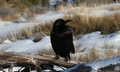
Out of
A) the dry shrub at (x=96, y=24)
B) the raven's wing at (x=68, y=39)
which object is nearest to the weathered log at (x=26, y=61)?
the raven's wing at (x=68, y=39)

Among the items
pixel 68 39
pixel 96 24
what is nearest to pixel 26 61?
pixel 68 39

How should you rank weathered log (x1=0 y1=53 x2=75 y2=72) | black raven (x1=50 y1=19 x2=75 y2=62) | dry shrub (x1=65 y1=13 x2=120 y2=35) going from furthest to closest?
dry shrub (x1=65 y1=13 x2=120 y2=35), black raven (x1=50 y1=19 x2=75 y2=62), weathered log (x1=0 y1=53 x2=75 y2=72)

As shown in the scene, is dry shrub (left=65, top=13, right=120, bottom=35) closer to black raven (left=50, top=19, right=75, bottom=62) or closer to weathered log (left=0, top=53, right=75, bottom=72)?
black raven (left=50, top=19, right=75, bottom=62)

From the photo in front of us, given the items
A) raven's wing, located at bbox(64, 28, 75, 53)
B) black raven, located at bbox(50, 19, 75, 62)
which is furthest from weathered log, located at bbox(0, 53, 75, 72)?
raven's wing, located at bbox(64, 28, 75, 53)

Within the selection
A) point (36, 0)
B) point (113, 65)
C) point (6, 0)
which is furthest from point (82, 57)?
point (36, 0)

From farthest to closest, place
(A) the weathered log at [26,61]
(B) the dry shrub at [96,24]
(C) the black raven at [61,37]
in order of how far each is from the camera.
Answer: (B) the dry shrub at [96,24], (C) the black raven at [61,37], (A) the weathered log at [26,61]

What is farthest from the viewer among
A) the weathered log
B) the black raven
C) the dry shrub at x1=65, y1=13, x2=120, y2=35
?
the dry shrub at x1=65, y1=13, x2=120, y2=35

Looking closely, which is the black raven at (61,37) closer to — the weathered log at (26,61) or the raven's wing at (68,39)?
the raven's wing at (68,39)

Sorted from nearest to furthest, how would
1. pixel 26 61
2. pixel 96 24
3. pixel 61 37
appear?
pixel 26 61
pixel 61 37
pixel 96 24

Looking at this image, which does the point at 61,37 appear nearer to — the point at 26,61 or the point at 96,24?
the point at 26,61

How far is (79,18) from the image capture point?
868 cm

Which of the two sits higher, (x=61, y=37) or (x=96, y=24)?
(x=61, y=37)

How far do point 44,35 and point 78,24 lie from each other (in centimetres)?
86

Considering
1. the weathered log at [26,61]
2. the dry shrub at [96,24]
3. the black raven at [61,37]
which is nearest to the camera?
the weathered log at [26,61]
